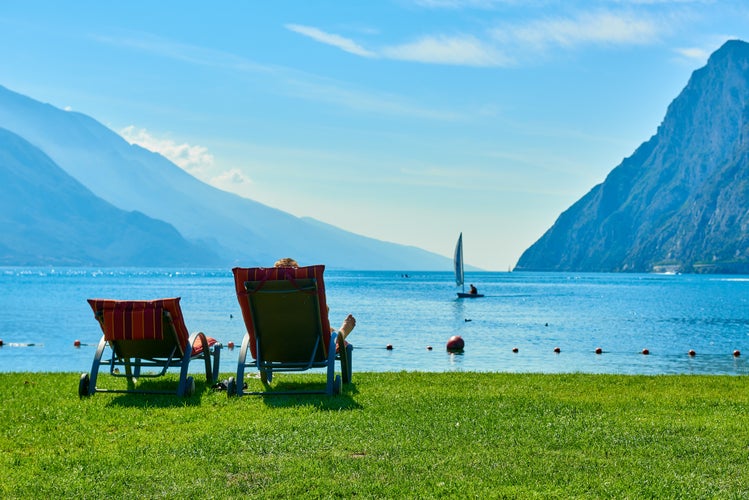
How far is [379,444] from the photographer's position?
24.6 ft

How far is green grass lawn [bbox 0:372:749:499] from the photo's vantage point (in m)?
6.19

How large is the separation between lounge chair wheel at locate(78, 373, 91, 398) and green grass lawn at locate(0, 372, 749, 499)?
0.17m

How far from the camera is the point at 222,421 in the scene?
884 cm

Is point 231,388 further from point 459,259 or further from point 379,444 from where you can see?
point 459,259

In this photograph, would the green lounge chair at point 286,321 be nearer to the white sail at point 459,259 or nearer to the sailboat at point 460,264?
the sailboat at point 460,264

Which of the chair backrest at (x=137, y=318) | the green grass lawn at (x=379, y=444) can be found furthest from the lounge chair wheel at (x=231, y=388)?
the chair backrest at (x=137, y=318)

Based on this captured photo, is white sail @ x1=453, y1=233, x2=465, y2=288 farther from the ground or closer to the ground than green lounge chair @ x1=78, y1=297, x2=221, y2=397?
farther from the ground

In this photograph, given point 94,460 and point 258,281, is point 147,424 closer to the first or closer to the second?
point 94,460

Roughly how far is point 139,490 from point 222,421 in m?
2.76

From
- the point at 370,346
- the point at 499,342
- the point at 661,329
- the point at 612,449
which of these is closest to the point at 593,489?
the point at 612,449

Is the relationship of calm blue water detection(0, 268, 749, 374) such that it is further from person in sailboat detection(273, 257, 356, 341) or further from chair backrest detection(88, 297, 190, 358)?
chair backrest detection(88, 297, 190, 358)

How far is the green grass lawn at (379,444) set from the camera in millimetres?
6188

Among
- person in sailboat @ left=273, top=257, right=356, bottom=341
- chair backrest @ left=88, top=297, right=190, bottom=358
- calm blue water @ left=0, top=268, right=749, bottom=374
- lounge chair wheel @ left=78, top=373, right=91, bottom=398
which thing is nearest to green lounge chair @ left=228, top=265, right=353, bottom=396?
person in sailboat @ left=273, top=257, right=356, bottom=341

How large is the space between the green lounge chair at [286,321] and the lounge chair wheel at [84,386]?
1.88 metres
